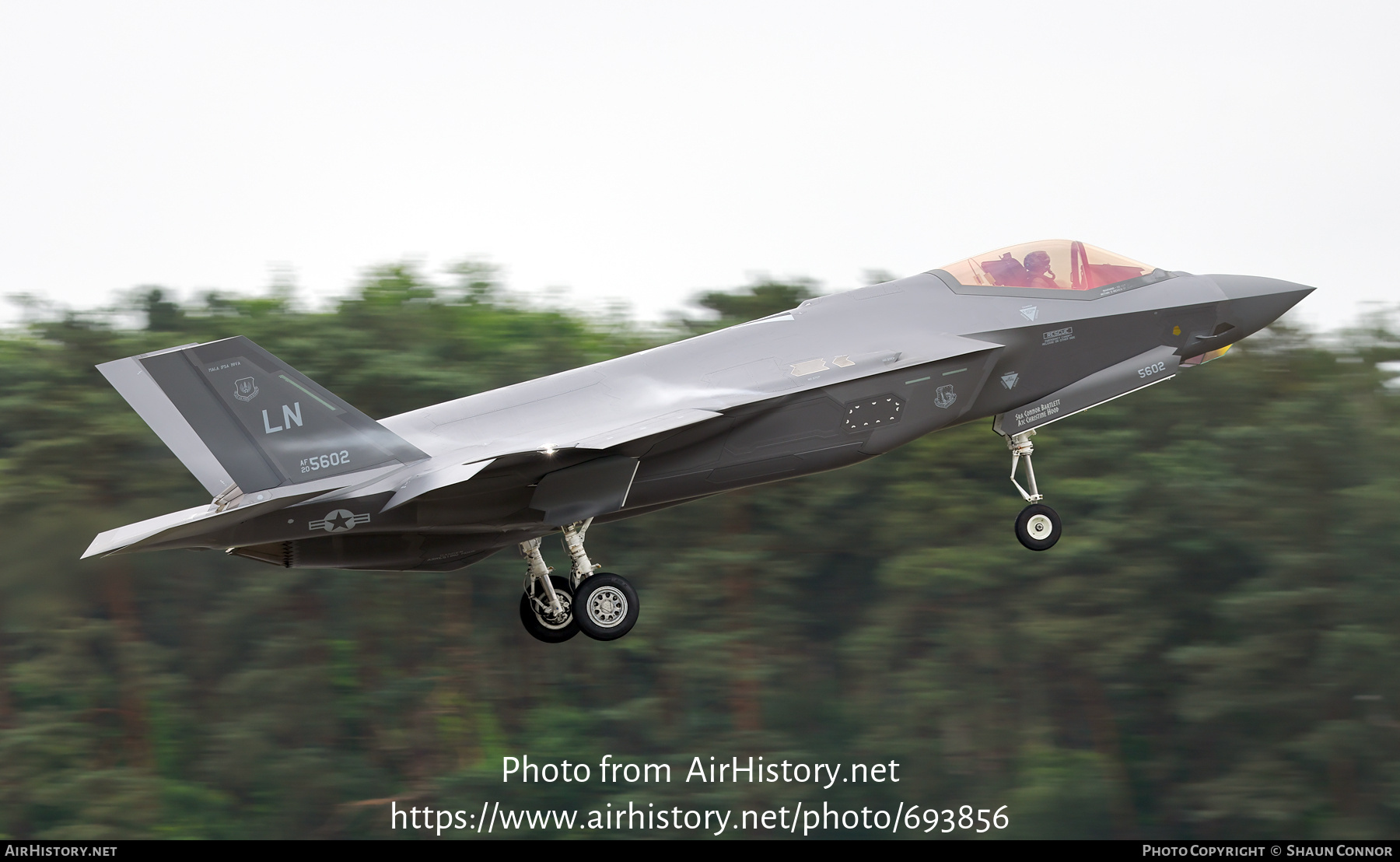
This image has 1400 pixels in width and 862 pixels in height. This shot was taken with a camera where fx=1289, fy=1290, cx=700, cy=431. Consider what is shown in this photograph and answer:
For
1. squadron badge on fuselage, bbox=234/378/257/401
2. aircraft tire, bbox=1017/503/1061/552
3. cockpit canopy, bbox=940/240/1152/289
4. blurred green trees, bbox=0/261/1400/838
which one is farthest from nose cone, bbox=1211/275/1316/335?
blurred green trees, bbox=0/261/1400/838

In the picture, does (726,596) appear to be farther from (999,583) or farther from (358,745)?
(358,745)

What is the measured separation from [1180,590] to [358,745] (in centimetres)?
1818

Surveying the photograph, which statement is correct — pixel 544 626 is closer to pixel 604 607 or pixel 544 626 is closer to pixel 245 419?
pixel 604 607

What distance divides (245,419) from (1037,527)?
8.01m

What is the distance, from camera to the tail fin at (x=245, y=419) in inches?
462

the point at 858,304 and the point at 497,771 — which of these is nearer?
the point at 858,304

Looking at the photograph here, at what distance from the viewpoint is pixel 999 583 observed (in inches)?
1016

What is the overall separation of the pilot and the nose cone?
6.07ft

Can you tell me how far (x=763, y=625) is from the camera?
2672 centimetres

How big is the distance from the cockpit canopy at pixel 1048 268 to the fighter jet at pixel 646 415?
0.02 metres
